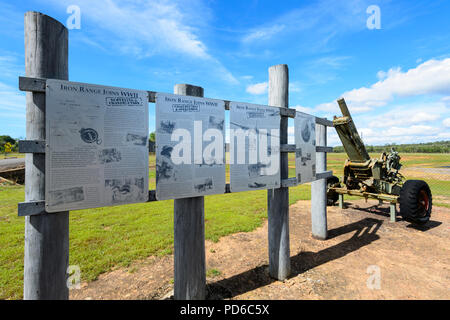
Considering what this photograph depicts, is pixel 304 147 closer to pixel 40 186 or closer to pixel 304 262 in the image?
pixel 304 262

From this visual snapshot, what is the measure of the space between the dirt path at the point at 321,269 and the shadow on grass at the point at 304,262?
0.5 inches

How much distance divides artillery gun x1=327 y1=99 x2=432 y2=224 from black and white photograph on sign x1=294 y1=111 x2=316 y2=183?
2.39 meters

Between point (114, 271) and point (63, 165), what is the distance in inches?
97.0

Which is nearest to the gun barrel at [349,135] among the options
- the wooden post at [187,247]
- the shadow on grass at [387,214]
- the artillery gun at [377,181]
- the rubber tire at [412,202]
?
the artillery gun at [377,181]

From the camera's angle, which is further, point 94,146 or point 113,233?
point 113,233

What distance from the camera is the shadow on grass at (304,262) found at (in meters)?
2.89

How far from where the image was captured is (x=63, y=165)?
5.75 ft

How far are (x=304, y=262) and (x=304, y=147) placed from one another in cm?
212

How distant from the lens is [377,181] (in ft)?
20.4

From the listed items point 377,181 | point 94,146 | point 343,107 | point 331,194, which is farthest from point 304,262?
point 331,194

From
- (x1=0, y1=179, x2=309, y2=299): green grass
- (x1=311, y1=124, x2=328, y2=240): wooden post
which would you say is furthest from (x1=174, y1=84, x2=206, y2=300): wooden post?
(x1=311, y1=124, x2=328, y2=240): wooden post

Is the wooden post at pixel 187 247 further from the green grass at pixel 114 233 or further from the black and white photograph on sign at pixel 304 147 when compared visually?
the black and white photograph on sign at pixel 304 147

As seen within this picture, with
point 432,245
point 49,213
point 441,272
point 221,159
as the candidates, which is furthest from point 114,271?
point 432,245

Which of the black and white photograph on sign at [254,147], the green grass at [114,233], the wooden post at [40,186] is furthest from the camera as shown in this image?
the green grass at [114,233]
